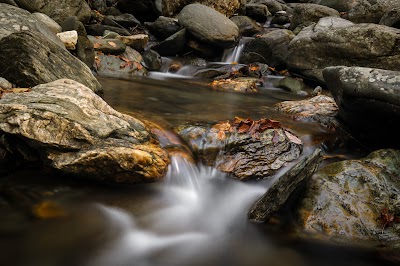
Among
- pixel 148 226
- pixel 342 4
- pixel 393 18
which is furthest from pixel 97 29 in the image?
pixel 342 4

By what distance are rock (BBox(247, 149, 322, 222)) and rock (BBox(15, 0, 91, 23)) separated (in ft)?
38.6

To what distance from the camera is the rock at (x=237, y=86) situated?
9.84 m

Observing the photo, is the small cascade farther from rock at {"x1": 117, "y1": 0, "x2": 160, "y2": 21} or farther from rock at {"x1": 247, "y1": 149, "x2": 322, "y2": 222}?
rock at {"x1": 247, "y1": 149, "x2": 322, "y2": 222}

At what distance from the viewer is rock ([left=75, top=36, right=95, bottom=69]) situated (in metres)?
9.39

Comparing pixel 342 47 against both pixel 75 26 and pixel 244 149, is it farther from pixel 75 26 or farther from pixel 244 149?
pixel 75 26

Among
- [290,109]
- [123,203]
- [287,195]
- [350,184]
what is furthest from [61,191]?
[290,109]

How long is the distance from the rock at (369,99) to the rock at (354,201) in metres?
0.55

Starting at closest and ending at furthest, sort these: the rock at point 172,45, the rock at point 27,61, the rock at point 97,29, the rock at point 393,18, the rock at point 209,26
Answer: the rock at point 27,61 → the rock at point 393,18 → the rock at point 172,45 → the rock at point 209,26 → the rock at point 97,29

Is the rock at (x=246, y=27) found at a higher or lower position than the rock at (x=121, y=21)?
higher

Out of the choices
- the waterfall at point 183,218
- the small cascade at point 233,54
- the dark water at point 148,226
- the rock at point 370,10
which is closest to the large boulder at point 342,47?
the rock at point 370,10

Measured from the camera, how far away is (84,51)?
9.63 m

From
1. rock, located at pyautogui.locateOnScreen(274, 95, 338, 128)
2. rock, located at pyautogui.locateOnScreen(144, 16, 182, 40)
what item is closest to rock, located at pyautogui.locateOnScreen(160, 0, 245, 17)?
rock, located at pyautogui.locateOnScreen(144, 16, 182, 40)

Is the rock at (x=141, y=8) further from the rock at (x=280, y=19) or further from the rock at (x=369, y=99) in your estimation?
the rock at (x=369, y=99)

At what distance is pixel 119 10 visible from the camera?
17.4 metres
